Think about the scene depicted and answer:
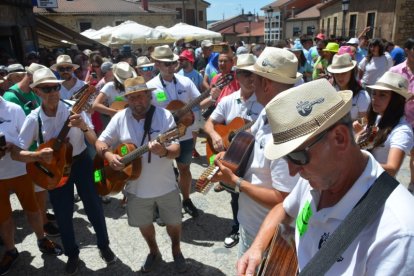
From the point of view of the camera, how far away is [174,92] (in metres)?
4.86

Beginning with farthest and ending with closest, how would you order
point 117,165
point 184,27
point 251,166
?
point 184,27 → point 117,165 → point 251,166

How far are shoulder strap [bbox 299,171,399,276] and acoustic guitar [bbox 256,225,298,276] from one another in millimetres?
433

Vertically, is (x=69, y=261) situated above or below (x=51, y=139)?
below

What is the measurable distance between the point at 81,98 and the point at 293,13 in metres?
62.0

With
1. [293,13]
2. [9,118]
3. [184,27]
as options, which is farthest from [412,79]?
[293,13]

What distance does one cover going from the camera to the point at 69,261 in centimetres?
367

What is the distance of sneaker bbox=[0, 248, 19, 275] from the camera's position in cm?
372

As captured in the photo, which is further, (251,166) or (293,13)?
(293,13)

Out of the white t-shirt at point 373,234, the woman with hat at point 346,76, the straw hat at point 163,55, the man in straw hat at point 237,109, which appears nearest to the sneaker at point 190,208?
the man in straw hat at point 237,109

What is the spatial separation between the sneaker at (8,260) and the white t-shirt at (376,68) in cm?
784

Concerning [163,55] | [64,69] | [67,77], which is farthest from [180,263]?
[64,69]

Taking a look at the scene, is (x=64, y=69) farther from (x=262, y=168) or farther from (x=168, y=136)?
(x=262, y=168)

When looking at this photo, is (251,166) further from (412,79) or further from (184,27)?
(184,27)

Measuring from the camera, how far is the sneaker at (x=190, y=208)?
4.73 metres
